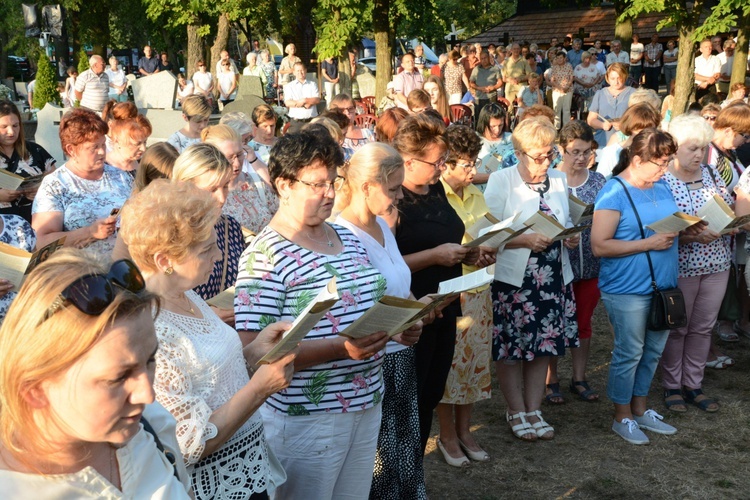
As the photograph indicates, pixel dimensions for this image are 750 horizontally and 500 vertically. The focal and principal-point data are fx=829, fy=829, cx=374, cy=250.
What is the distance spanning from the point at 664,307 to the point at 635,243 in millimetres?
439

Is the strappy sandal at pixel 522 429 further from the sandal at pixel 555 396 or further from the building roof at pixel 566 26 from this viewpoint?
the building roof at pixel 566 26

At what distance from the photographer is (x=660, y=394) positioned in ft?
20.6

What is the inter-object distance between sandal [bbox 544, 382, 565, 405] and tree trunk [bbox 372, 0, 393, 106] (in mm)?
13519

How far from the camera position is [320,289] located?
123 inches

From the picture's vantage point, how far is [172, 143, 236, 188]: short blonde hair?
3857mm

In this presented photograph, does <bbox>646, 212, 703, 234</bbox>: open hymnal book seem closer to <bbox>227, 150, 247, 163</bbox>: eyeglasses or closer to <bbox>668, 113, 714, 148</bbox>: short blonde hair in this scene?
<bbox>668, 113, 714, 148</bbox>: short blonde hair

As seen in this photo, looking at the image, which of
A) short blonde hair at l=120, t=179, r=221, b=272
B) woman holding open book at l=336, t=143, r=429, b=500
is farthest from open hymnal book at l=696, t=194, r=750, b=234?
short blonde hair at l=120, t=179, r=221, b=272

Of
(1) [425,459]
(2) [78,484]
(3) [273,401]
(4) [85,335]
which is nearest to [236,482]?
(3) [273,401]

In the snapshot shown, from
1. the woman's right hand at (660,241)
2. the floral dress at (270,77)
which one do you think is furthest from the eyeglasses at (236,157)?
the floral dress at (270,77)

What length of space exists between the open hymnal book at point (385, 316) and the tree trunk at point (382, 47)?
1622 cm

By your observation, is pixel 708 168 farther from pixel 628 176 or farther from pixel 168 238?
pixel 168 238

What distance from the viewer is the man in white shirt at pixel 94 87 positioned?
51.0 ft

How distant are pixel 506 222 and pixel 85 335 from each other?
10.3 feet

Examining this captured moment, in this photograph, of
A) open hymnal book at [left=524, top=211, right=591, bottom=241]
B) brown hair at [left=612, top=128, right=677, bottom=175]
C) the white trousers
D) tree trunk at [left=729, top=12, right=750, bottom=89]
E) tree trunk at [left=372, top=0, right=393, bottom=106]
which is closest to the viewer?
the white trousers
